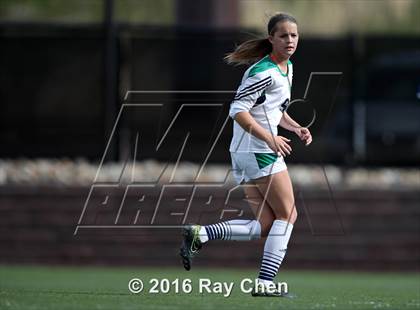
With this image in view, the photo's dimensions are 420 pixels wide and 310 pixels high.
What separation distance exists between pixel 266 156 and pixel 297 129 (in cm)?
44

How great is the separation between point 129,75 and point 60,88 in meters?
0.86

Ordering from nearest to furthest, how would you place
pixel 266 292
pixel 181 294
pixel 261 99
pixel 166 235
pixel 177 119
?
pixel 261 99
pixel 266 292
pixel 181 294
pixel 166 235
pixel 177 119

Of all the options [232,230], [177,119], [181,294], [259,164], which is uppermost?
[177,119]

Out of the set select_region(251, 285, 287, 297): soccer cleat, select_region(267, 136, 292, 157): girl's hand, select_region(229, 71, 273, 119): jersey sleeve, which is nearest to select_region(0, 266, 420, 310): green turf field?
select_region(251, 285, 287, 297): soccer cleat

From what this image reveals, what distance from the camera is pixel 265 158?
771 centimetres

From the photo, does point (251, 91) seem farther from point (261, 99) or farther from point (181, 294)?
point (181, 294)

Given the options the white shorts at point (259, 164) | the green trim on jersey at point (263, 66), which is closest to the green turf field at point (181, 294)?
the white shorts at point (259, 164)

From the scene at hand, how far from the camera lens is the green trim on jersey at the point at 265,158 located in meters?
7.70

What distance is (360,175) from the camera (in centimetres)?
1392

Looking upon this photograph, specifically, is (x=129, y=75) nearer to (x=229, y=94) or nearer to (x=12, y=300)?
(x=229, y=94)

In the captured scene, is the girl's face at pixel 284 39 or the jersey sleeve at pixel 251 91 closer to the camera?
the jersey sleeve at pixel 251 91

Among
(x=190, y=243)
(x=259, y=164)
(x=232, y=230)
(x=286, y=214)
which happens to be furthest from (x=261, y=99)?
(x=190, y=243)

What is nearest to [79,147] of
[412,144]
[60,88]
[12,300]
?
[60,88]

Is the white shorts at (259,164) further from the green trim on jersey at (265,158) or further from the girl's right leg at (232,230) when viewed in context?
the girl's right leg at (232,230)
